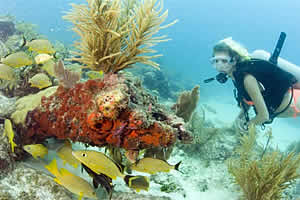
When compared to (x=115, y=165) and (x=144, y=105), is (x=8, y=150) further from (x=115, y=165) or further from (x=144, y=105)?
(x=144, y=105)

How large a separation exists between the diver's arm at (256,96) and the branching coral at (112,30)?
8.87ft

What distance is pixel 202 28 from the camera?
146 meters

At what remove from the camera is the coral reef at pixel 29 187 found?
2305 millimetres

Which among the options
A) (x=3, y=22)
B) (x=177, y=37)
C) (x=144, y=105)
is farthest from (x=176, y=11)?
(x=144, y=105)

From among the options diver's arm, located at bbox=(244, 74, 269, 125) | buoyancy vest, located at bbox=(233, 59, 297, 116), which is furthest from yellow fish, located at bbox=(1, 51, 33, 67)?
diver's arm, located at bbox=(244, 74, 269, 125)

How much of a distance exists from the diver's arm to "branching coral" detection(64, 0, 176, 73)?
2.70 m

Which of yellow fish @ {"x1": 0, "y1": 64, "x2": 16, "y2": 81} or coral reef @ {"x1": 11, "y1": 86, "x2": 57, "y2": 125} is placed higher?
yellow fish @ {"x1": 0, "y1": 64, "x2": 16, "y2": 81}

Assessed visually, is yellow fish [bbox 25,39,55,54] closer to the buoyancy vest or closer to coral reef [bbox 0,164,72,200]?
coral reef [bbox 0,164,72,200]

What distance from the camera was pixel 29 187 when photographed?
2.45m

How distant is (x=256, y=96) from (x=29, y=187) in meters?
4.38

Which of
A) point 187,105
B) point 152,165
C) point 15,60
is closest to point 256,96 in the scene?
point 187,105

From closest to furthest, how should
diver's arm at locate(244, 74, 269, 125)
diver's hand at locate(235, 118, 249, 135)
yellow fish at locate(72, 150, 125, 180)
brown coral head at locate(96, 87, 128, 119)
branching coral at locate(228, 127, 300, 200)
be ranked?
yellow fish at locate(72, 150, 125, 180)
brown coral head at locate(96, 87, 128, 119)
branching coral at locate(228, 127, 300, 200)
diver's arm at locate(244, 74, 269, 125)
diver's hand at locate(235, 118, 249, 135)

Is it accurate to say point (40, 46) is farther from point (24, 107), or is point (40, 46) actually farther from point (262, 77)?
point (262, 77)

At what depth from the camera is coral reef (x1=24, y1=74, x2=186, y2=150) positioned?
2.17 meters
